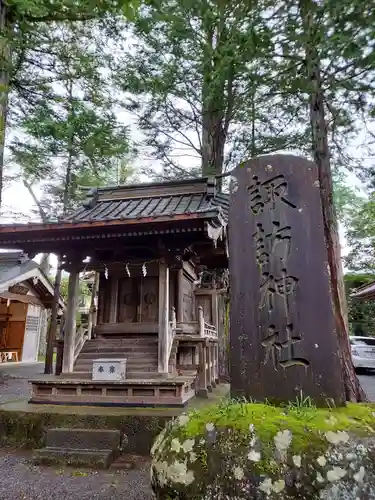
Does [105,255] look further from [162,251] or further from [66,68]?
[66,68]

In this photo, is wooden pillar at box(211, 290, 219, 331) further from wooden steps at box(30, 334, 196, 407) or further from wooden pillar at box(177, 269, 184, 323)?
wooden steps at box(30, 334, 196, 407)

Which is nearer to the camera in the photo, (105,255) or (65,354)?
(65,354)

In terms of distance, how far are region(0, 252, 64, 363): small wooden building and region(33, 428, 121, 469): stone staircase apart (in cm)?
1101

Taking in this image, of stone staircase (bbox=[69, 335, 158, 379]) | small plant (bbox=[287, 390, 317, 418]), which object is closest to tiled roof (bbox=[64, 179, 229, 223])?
stone staircase (bbox=[69, 335, 158, 379])

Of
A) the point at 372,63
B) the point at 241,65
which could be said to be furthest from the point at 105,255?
the point at 372,63

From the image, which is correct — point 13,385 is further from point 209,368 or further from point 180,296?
point 180,296

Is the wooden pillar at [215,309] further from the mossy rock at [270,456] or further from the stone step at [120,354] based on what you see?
the mossy rock at [270,456]

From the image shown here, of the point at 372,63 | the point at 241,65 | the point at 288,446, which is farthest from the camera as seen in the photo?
the point at 241,65

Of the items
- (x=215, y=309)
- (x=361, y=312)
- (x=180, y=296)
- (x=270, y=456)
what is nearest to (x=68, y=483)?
(x=270, y=456)

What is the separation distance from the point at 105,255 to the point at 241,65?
5.02 meters

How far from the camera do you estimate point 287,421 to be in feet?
8.29

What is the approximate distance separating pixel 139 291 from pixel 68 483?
4560mm

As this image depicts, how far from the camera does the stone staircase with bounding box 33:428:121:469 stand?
15.9 ft

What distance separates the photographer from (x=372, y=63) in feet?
15.9
